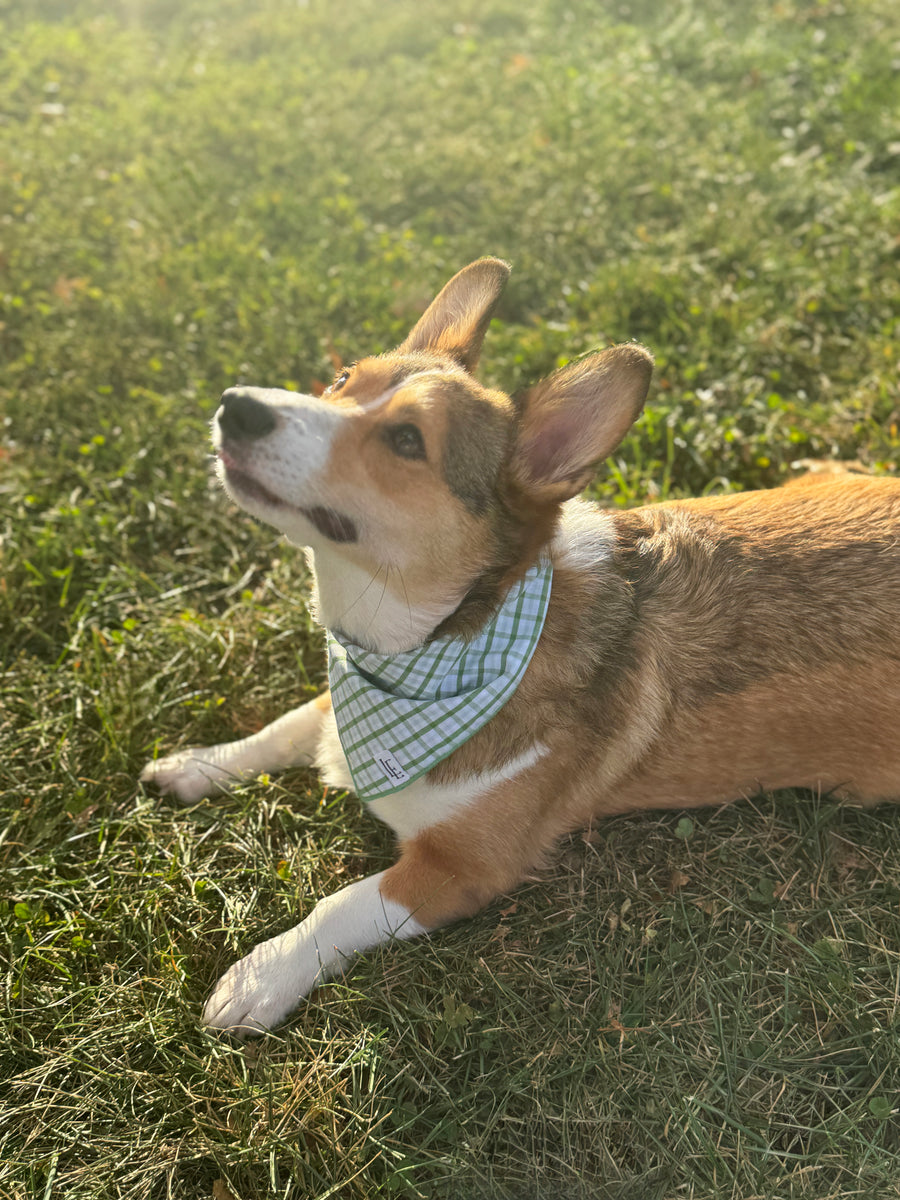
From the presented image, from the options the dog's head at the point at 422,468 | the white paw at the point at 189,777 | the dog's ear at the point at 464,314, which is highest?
the dog's ear at the point at 464,314

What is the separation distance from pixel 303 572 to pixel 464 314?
1.66 m

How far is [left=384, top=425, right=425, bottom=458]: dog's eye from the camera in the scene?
2.70m

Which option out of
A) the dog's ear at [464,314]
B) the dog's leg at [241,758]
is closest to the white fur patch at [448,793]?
the dog's leg at [241,758]

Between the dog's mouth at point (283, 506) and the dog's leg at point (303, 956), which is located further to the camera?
the dog's leg at point (303, 956)

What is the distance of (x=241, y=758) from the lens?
3.61 m

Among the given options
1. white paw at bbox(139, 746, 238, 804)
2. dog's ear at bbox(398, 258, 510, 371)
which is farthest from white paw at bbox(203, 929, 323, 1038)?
dog's ear at bbox(398, 258, 510, 371)

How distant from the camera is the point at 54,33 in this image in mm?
8898

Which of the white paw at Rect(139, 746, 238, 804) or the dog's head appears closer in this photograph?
the dog's head

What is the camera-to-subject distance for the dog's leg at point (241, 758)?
357 centimetres

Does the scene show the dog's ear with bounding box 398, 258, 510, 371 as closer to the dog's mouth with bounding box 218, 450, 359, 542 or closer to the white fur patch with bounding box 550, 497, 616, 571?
the white fur patch with bounding box 550, 497, 616, 571

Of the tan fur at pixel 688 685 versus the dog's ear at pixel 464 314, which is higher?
the dog's ear at pixel 464 314

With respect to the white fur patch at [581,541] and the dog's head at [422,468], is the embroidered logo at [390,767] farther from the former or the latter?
the white fur patch at [581,541]

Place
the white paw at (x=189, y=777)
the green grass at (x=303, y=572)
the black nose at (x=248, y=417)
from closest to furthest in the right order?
1. the black nose at (x=248, y=417)
2. the green grass at (x=303, y=572)
3. the white paw at (x=189, y=777)

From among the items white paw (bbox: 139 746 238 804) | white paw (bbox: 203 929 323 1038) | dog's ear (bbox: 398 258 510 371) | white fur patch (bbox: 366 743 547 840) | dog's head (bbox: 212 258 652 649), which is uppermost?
dog's ear (bbox: 398 258 510 371)
